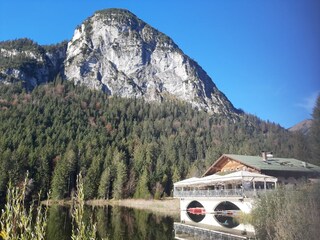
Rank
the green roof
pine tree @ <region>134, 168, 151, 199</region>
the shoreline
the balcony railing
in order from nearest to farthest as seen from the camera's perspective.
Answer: the balcony railing → the green roof → the shoreline → pine tree @ <region>134, 168, 151, 199</region>

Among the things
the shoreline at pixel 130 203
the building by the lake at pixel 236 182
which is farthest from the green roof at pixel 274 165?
the shoreline at pixel 130 203

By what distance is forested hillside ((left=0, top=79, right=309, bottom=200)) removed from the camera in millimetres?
74562

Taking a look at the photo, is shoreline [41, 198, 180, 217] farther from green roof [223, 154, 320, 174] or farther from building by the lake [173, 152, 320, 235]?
green roof [223, 154, 320, 174]

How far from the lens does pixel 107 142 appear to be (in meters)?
114

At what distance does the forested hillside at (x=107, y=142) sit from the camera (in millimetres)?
74562

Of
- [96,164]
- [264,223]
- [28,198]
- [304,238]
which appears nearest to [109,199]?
[96,164]

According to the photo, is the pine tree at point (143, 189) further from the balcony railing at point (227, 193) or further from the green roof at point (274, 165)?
the green roof at point (274, 165)

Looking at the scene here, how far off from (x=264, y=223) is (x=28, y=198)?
195ft

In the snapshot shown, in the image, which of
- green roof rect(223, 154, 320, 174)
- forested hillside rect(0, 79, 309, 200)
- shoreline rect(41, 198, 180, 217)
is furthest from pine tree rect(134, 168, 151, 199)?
green roof rect(223, 154, 320, 174)

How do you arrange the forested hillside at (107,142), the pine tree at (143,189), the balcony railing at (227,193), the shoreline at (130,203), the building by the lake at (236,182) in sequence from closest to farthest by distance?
the balcony railing at (227,193) → the building by the lake at (236,182) → the shoreline at (130,203) → the pine tree at (143,189) → the forested hillside at (107,142)

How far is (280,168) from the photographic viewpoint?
125 ft

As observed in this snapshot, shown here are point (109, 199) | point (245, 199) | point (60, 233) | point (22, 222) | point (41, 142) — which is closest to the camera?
point (22, 222)

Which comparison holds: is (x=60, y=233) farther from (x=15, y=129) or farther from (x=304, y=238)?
(x=15, y=129)

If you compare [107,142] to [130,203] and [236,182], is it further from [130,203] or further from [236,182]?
[236,182]
